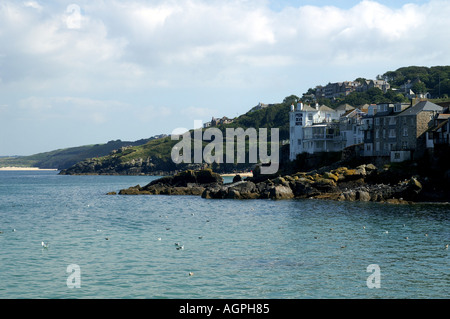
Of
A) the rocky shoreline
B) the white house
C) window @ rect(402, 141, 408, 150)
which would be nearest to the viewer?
the rocky shoreline

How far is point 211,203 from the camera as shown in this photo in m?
84.1

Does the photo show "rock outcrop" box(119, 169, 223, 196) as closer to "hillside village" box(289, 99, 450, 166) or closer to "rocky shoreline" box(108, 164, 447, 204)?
"rocky shoreline" box(108, 164, 447, 204)

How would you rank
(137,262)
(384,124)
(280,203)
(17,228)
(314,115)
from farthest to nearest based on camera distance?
(314,115) < (384,124) < (280,203) < (17,228) < (137,262)

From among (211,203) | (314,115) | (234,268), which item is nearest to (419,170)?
(211,203)

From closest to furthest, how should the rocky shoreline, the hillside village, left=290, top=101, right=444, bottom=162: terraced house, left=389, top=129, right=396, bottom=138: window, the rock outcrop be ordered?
the rocky shoreline → the hillside village → left=290, top=101, right=444, bottom=162: terraced house → left=389, top=129, right=396, bottom=138: window → the rock outcrop

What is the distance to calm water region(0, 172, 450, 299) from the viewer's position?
88.6 ft

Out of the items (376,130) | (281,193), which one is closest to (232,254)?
(281,193)

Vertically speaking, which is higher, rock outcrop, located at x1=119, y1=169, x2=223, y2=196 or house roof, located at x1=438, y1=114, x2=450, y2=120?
house roof, located at x1=438, y1=114, x2=450, y2=120

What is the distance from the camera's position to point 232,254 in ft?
120

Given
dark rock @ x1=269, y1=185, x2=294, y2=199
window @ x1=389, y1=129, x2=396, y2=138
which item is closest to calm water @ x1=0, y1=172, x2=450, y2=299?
dark rock @ x1=269, y1=185, x2=294, y2=199

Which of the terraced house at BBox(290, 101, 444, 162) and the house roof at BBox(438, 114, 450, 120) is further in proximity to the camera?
the terraced house at BBox(290, 101, 444, 162)

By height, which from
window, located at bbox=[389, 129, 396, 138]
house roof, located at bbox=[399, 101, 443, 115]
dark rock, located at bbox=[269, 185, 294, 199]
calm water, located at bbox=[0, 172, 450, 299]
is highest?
house roof, located at bbox=[399, 101, 443, 115]
